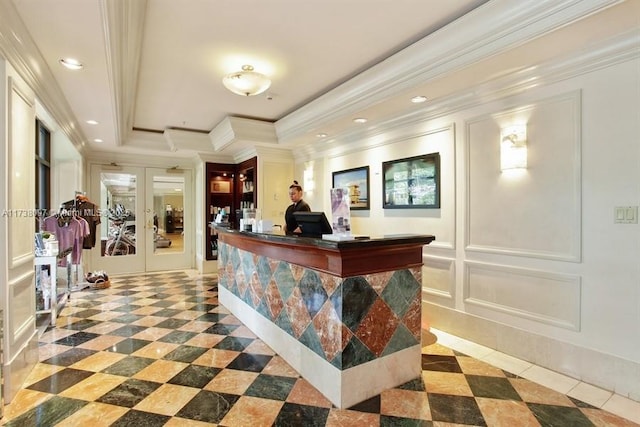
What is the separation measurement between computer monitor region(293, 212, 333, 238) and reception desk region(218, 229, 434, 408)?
0.22 meters

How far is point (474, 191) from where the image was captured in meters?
3.37

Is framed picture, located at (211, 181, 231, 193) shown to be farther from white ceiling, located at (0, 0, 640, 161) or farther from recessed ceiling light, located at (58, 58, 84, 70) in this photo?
recessed ceiling light, located at (58, 58, 84, 70)

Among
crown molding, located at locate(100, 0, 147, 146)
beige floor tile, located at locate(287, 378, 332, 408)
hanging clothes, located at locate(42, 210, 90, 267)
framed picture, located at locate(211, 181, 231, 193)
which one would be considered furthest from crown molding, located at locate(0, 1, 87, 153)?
framed picture, located at locate(211, 181, 231, 193)

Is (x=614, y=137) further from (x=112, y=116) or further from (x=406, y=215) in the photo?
(x=112, y=116)

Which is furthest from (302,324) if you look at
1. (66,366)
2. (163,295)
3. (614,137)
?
(163,295)

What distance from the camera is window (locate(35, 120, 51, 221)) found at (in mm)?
4629

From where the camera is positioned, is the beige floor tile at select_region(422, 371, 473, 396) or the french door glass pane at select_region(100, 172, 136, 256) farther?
the french door glass pane at select_region(100, 172, 136, 256)

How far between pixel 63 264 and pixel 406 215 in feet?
15.9

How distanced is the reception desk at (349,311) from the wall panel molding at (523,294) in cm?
104

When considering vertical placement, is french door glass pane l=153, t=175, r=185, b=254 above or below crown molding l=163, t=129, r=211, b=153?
below

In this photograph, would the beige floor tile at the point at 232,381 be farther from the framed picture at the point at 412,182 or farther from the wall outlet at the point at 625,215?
the wall outlet at the point at 625,215

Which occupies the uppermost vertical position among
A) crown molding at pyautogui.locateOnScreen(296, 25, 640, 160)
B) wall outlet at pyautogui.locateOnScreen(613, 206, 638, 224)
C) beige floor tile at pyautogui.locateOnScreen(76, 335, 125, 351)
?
crown molding at pyautogui.locateOnScreen(296, 25, 640, 160)

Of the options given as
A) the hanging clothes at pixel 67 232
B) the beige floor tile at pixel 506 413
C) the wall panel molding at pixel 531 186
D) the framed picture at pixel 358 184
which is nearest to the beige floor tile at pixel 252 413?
the beige floor tile at pixel 506 413

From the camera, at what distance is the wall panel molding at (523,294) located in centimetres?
264
